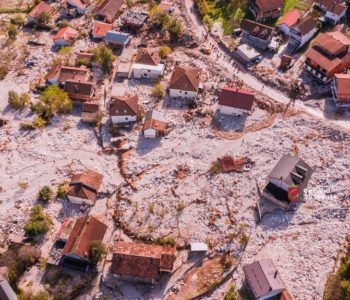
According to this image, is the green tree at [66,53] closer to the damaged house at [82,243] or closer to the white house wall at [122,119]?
the white house wall at [122,119]

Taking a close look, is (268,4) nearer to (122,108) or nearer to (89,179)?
(122,108)

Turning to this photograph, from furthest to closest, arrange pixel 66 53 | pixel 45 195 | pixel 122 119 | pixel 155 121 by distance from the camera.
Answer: pixel 66 53 → pixel 122 119 → pixel 155 121 → pixel 45 195

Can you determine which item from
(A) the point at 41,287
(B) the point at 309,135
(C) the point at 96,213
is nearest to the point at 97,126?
(C) the point at 96,213

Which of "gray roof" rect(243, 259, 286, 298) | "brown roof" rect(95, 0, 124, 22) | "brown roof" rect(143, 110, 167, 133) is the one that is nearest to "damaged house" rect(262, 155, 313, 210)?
"gray roof" rect(243, 259, 286, 298)

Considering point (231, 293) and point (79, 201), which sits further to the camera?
point (79, 201)

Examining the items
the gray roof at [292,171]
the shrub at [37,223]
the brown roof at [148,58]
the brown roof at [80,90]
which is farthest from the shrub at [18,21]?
the gray roof at [292,171]

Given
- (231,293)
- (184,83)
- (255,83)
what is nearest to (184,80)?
(184,83)

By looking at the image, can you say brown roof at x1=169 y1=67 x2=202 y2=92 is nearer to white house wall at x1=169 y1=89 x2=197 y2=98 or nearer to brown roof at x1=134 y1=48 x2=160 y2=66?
white house wall at x1=169 y1=89 x2=197 y2=98
